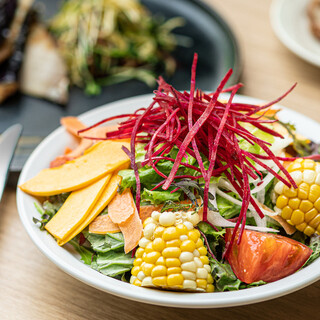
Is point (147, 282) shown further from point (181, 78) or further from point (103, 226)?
point (181, 78)

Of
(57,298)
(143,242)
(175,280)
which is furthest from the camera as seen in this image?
(57,298)

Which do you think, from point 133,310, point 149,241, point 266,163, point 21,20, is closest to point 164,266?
point 149,241

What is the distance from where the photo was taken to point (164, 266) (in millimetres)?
1200

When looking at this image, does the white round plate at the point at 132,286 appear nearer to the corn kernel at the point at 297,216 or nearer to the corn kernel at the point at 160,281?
the corn kernel at the point at 160,281

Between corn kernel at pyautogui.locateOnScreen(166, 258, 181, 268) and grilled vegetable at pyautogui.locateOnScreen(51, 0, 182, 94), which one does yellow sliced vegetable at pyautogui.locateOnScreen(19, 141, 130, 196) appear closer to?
corn kernel at pyautogui.locateOnScreen(166, 258, 181, 268)

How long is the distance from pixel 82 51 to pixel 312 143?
73.0 inches

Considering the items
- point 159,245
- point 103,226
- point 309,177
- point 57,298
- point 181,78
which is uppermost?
point 309,177

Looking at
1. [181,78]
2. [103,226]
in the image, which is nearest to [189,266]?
[103,226]

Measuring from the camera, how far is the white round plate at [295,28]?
105 inches

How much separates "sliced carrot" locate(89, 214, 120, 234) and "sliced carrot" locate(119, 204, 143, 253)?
0.04 meters

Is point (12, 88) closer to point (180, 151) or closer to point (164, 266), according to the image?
point (180, 151)

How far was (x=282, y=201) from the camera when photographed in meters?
1.39

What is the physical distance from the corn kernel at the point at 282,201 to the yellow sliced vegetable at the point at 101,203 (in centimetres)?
53

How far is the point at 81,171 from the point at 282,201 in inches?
27.9
